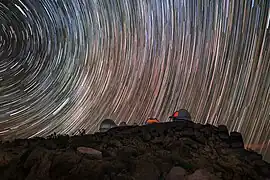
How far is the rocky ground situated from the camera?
166 inches

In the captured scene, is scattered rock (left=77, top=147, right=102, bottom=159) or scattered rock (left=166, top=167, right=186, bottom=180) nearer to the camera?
scattered rock (left=166, top=167, right=186, bottom=180)

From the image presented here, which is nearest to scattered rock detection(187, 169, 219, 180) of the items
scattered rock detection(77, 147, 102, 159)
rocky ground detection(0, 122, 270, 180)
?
rocky ground detection(0, 122, 270, 180)

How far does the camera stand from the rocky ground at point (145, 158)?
166 inches

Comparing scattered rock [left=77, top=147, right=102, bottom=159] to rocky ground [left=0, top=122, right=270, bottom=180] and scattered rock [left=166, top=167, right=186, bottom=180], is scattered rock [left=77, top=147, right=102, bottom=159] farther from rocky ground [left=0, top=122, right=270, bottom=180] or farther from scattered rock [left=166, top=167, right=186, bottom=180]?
scattered rock [left=166, top=167, right=186, bottom=180]

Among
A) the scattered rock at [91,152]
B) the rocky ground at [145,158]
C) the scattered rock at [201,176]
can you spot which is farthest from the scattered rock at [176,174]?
the scattered rock at [91,152]

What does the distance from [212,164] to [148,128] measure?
2.80 m

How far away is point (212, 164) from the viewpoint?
5.02 meters

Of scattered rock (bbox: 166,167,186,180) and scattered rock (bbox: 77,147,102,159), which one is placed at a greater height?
scattered rock (bbox: 166,167,186,180)

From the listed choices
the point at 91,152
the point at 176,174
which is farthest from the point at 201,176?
the point at 91,152

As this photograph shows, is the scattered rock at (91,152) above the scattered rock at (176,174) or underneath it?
underneath

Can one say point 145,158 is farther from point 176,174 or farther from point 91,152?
point 91,152

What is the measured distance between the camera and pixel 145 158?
476cm

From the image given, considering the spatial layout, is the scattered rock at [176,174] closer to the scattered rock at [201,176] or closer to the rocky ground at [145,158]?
the rocky ground at [145,158]

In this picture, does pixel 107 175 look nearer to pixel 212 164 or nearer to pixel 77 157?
pixel 77 157
